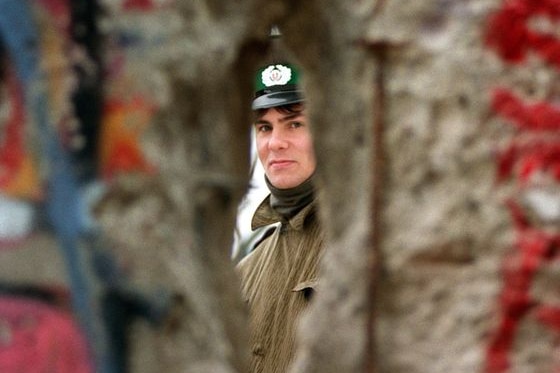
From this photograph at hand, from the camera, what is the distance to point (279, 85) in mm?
3230

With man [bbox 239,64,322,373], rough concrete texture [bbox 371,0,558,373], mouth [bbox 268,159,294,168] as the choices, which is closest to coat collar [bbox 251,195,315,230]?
man [bbox 239,64,322,373]

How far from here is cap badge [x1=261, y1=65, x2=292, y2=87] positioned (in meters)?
3.20

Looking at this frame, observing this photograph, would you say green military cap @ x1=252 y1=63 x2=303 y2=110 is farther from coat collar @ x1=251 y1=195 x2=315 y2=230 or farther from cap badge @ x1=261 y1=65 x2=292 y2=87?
coat collar @ x1=251 y1=195 x2=315 y2=230

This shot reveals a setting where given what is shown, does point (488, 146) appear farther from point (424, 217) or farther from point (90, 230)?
point (90, 230)

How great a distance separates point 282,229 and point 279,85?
381 mm

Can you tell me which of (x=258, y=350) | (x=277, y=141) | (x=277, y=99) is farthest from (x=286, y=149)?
(x=258, y=350)

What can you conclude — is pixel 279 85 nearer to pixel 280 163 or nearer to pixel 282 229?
pixel 280 163

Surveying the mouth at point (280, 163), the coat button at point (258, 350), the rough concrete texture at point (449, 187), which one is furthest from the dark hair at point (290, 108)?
the rough concrete texture at point (449, 187)

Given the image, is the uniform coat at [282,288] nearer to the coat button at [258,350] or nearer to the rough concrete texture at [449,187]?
the coat button at [258,350]

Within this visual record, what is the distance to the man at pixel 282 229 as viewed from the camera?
3074 millimetres

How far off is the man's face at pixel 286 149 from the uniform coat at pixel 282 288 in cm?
10

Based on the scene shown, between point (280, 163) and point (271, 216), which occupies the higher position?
point (280, 163)

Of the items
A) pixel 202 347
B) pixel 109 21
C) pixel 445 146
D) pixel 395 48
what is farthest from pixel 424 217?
pixel 109 21

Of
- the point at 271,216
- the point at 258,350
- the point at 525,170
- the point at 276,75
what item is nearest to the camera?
the point at 525,170
